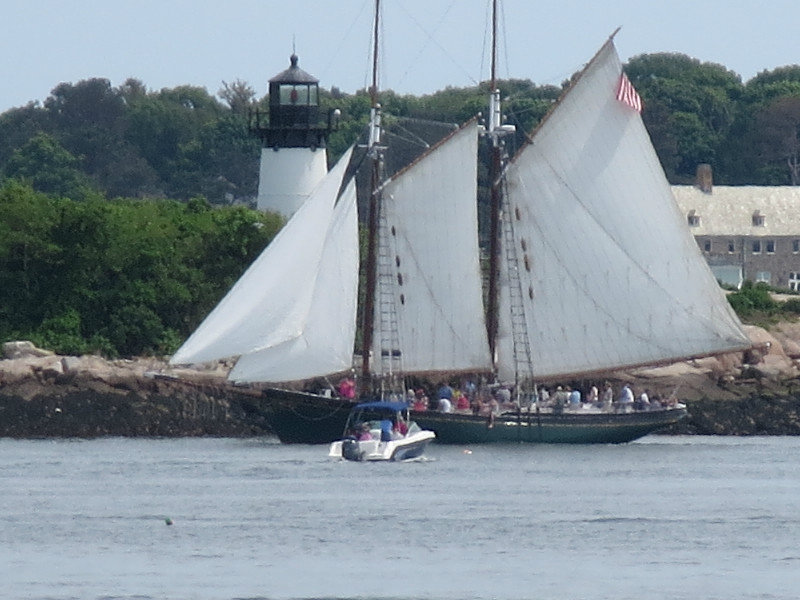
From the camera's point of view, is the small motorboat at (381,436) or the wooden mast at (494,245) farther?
the wooden mast at (494,245)

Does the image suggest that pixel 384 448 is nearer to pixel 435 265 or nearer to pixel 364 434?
pixel 364 434

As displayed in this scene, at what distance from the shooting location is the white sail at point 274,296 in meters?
60.6

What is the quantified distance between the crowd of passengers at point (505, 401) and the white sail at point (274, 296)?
3.83 meters

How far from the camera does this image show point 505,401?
66.6 m

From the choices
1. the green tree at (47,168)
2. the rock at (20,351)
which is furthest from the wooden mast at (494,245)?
the green tree at (47,168)

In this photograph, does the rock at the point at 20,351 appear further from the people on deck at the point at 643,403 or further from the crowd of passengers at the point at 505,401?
the people on deck at the point at 643,403

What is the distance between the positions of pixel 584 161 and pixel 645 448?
7.60 m

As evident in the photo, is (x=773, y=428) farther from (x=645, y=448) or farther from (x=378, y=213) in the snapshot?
(x=378, y=213)

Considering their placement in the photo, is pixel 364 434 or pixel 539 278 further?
pixel 539 278

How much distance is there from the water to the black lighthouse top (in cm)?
2632

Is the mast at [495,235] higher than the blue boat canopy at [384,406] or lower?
higher

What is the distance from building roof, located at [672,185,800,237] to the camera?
4899 inches

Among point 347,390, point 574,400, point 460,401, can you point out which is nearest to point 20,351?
point 347,390

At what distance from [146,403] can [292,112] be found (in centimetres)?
2104
